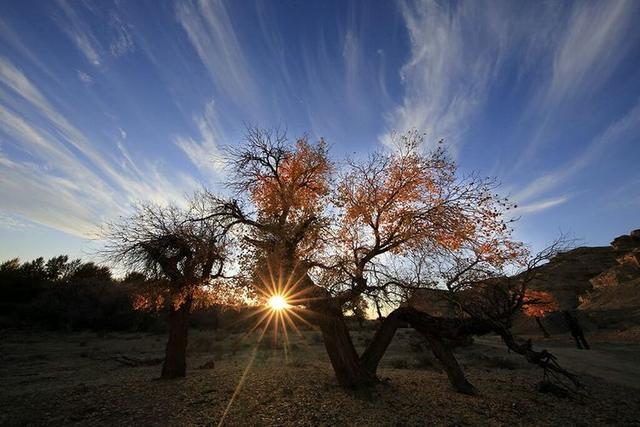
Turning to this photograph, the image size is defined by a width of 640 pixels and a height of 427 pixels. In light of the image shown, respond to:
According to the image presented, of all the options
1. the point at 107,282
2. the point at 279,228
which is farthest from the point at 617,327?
the point at 107,282

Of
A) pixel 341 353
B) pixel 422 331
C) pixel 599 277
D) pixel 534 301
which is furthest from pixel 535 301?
pixel 599 277

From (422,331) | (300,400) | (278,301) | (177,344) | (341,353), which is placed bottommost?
(300,400)

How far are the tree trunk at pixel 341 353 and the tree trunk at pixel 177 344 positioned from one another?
597 cm

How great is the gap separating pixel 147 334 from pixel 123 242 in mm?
31789

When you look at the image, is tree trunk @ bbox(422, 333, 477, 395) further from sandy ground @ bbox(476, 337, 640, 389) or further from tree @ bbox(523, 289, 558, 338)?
sandy ground @ bbox(476, 337, 640, 389)

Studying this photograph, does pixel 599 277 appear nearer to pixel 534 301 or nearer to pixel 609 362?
pixel 609 362

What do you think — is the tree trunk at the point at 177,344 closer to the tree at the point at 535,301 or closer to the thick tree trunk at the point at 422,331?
the thick tree trunk at the point at 422,331

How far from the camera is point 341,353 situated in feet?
35.6

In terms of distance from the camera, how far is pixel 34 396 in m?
11.0

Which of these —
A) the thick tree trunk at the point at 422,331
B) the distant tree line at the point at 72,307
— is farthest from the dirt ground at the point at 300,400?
the distant tree line at the point at 72,307

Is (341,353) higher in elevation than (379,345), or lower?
lower

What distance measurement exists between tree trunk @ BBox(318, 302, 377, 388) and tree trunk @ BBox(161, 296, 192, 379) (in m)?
5.97

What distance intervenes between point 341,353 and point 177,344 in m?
7.15

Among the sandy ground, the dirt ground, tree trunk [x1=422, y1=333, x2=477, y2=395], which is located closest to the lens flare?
the dirt ground
